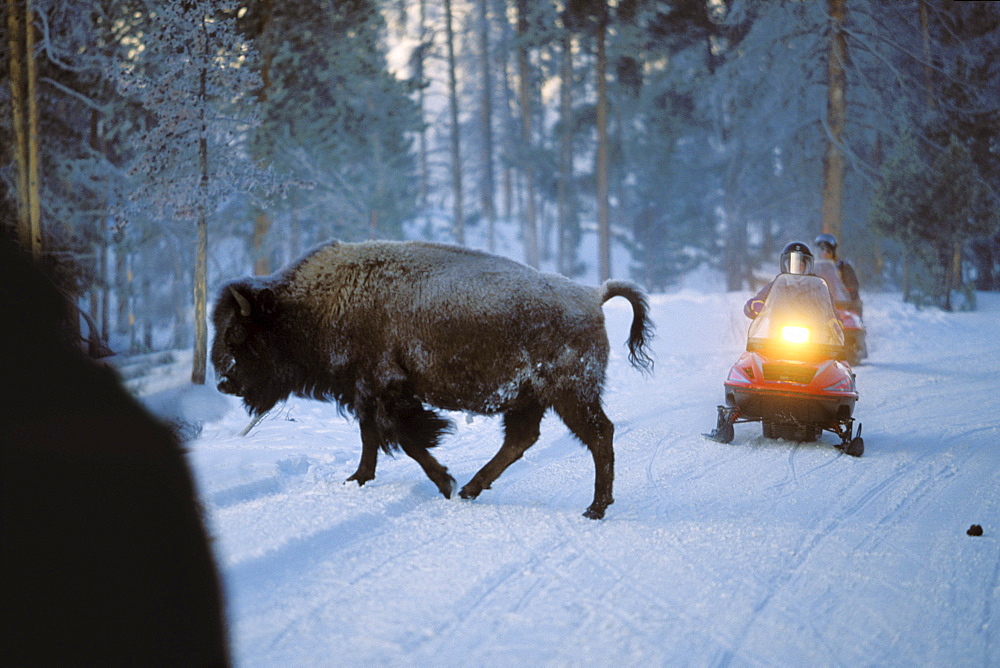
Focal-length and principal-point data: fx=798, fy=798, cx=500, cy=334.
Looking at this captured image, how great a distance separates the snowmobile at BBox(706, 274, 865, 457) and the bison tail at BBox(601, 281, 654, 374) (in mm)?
2101

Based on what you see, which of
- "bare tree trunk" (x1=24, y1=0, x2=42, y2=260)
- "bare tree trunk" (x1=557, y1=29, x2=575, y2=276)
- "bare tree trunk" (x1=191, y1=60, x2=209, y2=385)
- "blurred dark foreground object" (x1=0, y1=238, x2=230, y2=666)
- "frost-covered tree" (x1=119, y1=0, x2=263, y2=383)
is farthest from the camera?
"bare tree trunk" (x1=557, y1=29, x2=575, y2=276)

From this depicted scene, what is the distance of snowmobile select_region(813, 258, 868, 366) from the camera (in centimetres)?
1195

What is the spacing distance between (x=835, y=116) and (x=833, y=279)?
32.8ft

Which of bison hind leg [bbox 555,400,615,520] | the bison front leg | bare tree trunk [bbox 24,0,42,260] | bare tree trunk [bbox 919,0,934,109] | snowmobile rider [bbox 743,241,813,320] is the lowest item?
the bison front leg

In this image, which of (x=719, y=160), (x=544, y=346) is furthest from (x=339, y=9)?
(x=719, y=160)

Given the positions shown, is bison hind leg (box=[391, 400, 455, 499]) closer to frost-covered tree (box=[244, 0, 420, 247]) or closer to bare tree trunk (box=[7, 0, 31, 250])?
frost-covered tree (box=[244, 0, 420, 247])

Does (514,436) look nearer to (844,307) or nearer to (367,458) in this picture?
(367,458)

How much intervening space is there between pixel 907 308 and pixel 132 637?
78.5 ft

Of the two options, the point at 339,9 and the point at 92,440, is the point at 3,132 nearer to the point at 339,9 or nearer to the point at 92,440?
the point at 339,9

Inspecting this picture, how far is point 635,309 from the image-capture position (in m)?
6.29

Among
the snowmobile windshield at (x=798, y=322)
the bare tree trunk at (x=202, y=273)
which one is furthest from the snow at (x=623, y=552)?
the bare tree trunk at (x=202, y=273)

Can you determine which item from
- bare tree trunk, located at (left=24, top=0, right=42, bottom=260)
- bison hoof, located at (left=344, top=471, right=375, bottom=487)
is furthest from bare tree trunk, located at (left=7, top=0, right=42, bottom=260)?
bison hoof, located at (left=344, top=471, right=375, bottom=487)

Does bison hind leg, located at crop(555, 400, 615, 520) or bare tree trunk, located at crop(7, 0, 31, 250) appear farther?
bare tree trunk, located at crop(7, 0, 31, 250)

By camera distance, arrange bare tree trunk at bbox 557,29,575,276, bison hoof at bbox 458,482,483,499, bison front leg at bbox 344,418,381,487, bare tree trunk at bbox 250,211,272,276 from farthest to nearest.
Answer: bare tree trunk at bbox 557,29,575,276 < bare tree trunk at bbox 250,211,272,276 < bison front leg at bbox 344,418,381,487 < bison hoof at bbox 458,482,483,499
